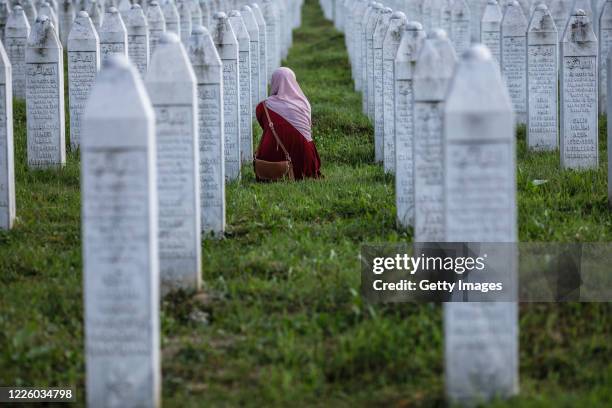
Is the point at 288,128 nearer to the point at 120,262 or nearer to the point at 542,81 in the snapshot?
the point at 542,81

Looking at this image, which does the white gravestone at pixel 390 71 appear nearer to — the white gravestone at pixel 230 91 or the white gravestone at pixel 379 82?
the white gravestone at pixel 379 82

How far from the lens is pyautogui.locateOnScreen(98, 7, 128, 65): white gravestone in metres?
13.8

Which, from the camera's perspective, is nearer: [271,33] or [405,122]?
[405,122]

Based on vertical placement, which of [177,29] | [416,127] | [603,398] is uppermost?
[177,29]

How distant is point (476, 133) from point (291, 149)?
7.06 metres

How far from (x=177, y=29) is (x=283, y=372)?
1337 centimetres

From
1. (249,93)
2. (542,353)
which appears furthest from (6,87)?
(542,353)

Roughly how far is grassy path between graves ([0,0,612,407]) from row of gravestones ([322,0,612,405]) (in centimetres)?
35

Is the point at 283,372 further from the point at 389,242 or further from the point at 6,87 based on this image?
the point at 6,87

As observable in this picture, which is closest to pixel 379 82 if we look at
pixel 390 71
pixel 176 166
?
pixel 390 71

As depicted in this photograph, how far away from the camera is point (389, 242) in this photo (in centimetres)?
861

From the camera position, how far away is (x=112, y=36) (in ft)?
45.4

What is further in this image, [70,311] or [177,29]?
[177,29]

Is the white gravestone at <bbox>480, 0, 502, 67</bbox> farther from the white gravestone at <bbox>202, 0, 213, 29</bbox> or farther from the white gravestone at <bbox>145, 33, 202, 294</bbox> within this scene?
the white gravestone at <bbox>202, 0, 213, 29</bbox>
